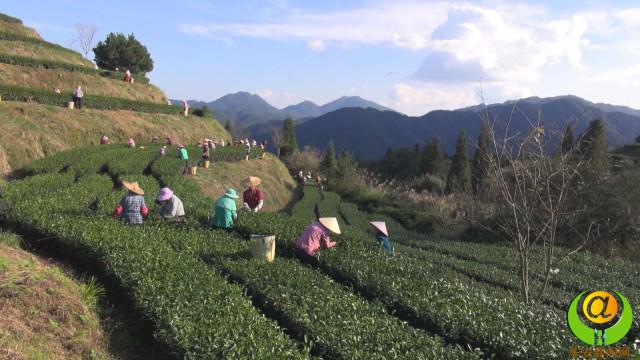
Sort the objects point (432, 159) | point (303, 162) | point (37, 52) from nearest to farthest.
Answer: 1. point (37, 52)
2. point (303, 162)
3. point (432, 159)

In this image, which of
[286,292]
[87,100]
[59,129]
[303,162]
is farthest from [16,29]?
[286,292]

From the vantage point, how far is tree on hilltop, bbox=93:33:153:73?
5091 centimetres

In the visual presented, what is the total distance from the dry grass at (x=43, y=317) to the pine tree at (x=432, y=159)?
65.3 meters

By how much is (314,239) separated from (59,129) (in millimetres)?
20082

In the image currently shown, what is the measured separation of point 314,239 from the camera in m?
10.3

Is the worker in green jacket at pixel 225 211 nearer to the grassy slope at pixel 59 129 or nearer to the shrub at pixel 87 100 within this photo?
the grassy slope at pixel 59 129

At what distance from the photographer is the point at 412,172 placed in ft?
259

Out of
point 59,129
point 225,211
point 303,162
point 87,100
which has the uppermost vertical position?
point 87,100

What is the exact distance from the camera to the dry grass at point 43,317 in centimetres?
552

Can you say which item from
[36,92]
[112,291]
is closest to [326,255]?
[112,291]

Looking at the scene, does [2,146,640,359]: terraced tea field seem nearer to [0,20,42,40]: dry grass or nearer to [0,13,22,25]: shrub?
[0,20,42,40]: dry grass

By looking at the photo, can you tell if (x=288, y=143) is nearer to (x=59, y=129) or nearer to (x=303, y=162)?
(x=303, y=162)

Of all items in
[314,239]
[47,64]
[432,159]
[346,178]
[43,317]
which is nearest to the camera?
Answer: [43,317]

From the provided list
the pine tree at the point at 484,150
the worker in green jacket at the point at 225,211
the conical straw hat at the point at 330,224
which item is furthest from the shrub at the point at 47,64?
the pine tree at the point at 484,150
